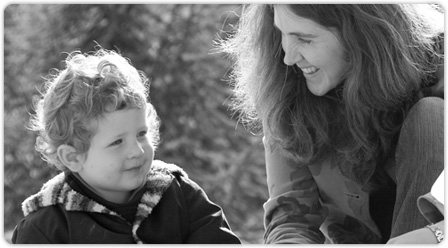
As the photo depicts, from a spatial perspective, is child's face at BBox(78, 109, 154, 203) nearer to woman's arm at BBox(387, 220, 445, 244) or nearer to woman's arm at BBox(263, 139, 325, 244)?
woman's arm at BBox(263, 139, 325, 244)

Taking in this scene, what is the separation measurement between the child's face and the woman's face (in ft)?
1.58

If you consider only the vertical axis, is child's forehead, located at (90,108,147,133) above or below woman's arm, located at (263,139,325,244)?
above

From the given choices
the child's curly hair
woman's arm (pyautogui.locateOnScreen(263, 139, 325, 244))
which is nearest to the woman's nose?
woman's arm (pyautogui.locateOnScreen(263, 139, 325, 244))

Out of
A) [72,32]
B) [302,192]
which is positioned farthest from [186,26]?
[302,192]

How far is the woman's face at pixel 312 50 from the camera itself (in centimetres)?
256

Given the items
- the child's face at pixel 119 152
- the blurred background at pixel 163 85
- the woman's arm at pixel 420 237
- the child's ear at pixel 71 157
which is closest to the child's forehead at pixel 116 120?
the child's face at pixel 119 152

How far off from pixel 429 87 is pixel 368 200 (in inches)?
15.2

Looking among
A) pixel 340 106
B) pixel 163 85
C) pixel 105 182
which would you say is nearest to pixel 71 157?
pixel 105 182

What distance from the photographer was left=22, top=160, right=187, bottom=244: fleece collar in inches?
97.5

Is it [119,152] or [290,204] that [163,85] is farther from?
[119,152]

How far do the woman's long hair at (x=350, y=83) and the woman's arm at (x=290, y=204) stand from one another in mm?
53

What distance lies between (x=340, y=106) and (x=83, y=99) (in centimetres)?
78

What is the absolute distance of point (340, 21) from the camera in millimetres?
2562

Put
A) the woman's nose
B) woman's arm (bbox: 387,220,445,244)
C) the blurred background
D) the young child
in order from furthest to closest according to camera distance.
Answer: the blurred background → the woman's nose → the young child → woman's arm (bbox: 387,220,445,244)
